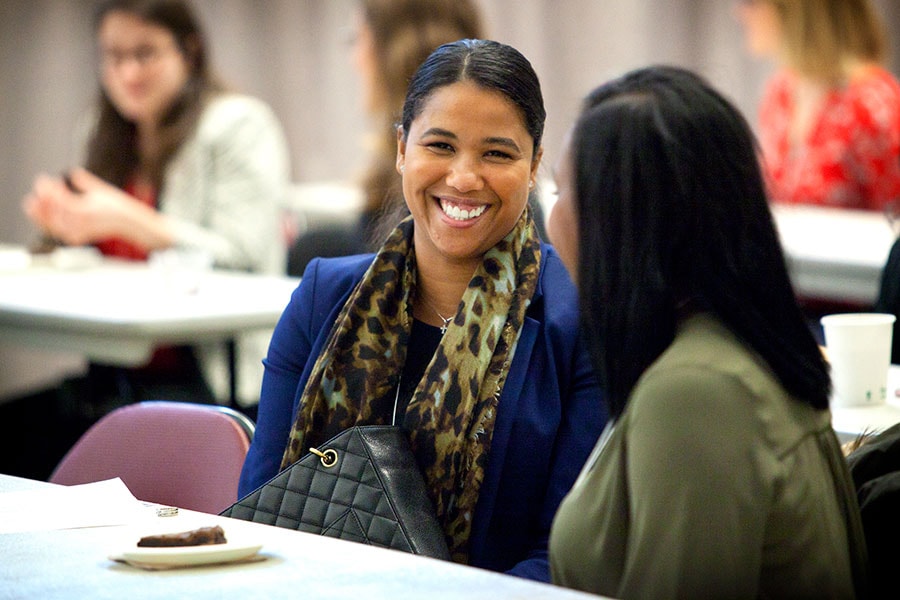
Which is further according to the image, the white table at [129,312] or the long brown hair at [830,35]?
the long brown hair at [830,35]

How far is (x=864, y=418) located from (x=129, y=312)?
191 centimetres

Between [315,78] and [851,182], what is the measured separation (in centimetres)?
328

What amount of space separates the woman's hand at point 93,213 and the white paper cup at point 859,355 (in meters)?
2.26

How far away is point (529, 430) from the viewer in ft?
6.23

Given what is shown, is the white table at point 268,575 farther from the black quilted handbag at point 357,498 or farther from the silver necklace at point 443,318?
the silver necklace at point 443,318

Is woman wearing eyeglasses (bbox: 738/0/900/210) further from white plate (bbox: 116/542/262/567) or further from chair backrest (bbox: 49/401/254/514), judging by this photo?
white plate (bbox: 116/542/262/567)

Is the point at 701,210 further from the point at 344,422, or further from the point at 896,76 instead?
the point at 896,76

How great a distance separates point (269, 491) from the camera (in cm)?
177

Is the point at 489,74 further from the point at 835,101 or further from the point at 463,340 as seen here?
the point at 835,101

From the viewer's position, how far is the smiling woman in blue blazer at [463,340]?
1.89 metres

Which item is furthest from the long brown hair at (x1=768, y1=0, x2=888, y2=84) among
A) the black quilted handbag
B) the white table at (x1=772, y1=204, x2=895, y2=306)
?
the black quilted handbag

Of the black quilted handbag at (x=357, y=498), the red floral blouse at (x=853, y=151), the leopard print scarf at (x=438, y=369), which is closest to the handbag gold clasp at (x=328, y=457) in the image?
the black quilted handbag at (x=357, y=498)

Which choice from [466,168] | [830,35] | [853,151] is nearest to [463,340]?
[466,168]

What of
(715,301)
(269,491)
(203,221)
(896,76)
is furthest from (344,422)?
(896,76)
